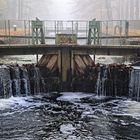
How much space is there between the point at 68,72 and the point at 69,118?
28.8 ft

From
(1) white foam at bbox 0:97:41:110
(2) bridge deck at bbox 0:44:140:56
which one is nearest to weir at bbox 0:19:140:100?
(2) bridge deck at bbox 0:44:140:56

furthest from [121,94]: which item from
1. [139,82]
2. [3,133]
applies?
[3,133]

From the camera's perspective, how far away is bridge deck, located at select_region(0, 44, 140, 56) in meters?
27.5

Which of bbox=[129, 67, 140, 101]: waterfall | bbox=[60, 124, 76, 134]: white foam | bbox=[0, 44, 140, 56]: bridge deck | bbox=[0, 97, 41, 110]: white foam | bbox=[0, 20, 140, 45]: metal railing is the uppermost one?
bbox=[0, 20, 140, 45]: metal railing

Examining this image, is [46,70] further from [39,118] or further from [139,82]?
[39,118]

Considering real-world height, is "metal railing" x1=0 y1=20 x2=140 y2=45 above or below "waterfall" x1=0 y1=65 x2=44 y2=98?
above

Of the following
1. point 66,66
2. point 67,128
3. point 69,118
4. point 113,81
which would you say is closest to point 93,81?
point 113,81

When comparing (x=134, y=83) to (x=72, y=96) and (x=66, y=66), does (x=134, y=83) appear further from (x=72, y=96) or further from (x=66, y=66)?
(x=66, y=66)

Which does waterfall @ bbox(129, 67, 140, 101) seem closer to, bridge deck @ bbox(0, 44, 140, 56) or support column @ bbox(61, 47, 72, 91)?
bridge deck @ bbox(0, 44, 140, 56)

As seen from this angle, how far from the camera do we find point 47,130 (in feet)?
58.1

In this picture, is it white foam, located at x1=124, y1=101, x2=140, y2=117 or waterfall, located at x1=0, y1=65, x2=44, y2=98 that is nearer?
white foam, located at x1=124, y1=101, x2=140, y2=117

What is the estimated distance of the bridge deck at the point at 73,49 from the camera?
27.5 meters

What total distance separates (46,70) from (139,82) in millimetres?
6707

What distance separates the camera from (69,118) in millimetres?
19688
